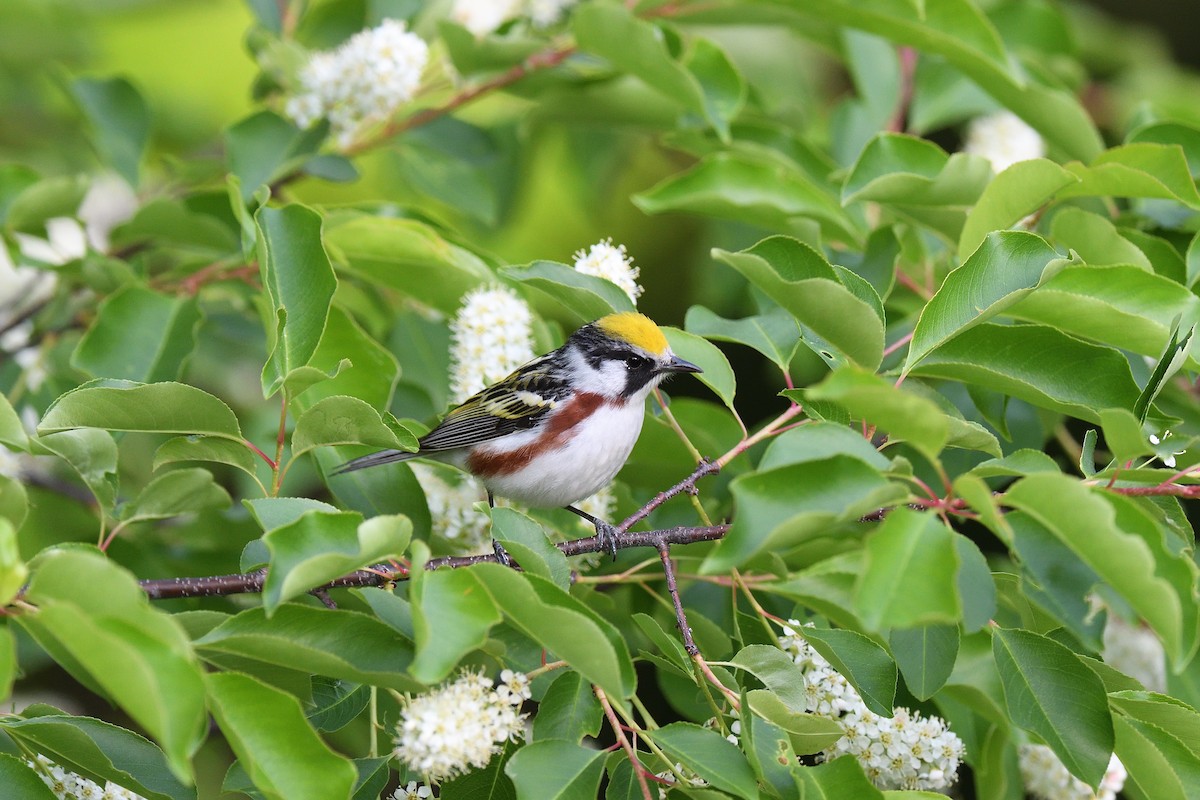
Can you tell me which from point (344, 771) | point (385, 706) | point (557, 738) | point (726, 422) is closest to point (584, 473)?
point (726, 422)

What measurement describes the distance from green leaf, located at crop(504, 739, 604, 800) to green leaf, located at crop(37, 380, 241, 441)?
0.76 m

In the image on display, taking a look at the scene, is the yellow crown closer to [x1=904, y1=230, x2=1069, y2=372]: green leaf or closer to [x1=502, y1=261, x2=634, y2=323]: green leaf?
[x1=502, y1=261, x2=634, y2=323]: green leaf

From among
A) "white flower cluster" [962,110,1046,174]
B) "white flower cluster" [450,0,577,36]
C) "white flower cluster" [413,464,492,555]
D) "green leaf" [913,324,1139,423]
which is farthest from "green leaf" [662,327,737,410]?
"white flower cluster" [962,110,1046,174]

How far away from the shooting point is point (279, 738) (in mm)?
1587

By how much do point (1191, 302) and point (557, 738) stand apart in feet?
4.67

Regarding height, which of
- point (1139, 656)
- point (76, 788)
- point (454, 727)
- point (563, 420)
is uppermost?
point (454, 727)

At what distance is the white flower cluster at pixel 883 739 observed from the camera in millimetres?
2008

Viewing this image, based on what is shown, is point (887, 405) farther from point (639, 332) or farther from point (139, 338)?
point (139, 338)

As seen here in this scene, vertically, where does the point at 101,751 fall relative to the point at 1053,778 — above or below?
above

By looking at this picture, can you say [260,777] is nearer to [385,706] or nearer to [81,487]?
[385,706]

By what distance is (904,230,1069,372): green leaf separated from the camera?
6.46 feet

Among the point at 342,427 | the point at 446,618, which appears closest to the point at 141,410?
the point at 342,427

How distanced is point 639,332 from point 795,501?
1.29 meters

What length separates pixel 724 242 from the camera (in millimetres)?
4195
